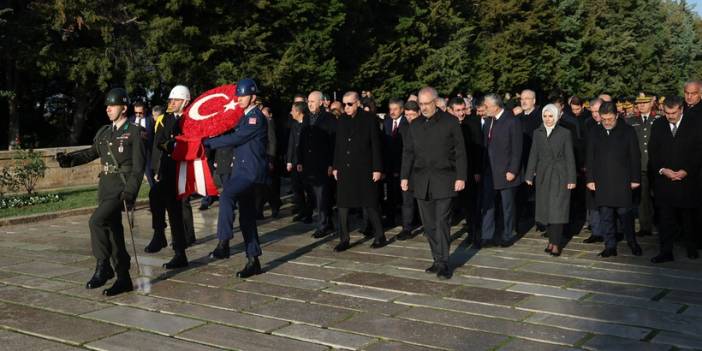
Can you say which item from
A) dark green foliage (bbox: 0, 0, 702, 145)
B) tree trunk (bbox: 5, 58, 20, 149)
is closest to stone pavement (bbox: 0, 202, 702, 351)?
dark green foliage (bbox: 0, 0, 702, 145)

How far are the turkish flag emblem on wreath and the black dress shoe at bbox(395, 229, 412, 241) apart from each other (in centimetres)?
289

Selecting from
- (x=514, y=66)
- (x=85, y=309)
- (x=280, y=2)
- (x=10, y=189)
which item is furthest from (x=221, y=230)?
(x=514, y=66)

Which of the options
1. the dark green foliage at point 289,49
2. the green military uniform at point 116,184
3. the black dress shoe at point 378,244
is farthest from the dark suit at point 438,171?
the dark green foliage at point 289,49

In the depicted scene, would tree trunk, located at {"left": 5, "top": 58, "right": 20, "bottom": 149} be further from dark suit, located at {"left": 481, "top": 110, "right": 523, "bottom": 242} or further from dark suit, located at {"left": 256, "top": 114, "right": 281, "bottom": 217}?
dark suit, located at {"left": 481, "top": 110, "right": 523, "bottom": 242}

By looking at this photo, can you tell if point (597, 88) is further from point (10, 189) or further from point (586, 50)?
point (10, 189)

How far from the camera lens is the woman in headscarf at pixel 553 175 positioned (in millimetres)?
8617

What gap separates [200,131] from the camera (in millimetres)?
7574

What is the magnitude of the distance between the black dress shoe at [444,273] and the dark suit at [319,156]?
3.04 m

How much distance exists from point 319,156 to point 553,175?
334 cm

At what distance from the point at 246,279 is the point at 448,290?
6.45ft

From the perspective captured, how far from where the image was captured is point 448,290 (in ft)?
22.6

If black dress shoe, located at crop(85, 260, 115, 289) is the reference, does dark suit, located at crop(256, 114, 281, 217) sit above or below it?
above

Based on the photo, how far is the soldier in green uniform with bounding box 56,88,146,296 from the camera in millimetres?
6883

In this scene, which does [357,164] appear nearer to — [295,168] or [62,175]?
[295,168]
